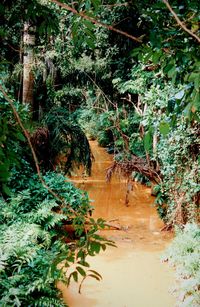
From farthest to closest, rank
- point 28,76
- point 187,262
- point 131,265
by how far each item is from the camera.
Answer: point 28,76, point 131,265, point 187,262

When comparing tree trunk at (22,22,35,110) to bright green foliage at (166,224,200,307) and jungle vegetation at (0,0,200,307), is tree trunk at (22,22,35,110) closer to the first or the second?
jungle vegetation at (0,0,200,307)

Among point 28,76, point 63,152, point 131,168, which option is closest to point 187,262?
point 131,168

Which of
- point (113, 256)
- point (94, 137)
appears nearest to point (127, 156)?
point (113, 256)

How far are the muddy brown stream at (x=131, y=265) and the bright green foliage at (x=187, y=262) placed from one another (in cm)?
18

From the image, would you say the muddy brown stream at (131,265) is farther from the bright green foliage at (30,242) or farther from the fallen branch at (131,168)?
the fallen branch at (131,168)

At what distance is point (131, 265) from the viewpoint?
19.2ft

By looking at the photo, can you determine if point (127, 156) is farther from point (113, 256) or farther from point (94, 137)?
point (94, 137)

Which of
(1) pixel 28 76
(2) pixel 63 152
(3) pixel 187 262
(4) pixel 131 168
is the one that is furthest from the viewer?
(4) pixel 131 168

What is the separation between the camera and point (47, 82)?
22.5 ft

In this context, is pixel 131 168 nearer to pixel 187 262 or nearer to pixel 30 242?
pixel 187 262

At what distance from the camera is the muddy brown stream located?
4.75m

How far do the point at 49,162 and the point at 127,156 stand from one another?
190cm

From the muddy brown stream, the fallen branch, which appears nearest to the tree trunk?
the fallen branch

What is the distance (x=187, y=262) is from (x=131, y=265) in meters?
1.08
